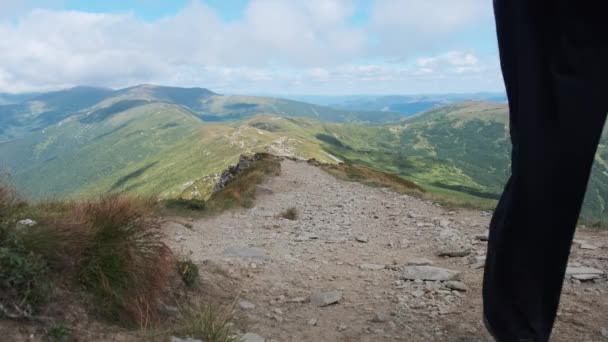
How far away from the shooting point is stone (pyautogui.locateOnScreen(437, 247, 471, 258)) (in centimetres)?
1058

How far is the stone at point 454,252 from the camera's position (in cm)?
1058

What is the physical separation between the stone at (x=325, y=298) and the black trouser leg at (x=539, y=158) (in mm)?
3675

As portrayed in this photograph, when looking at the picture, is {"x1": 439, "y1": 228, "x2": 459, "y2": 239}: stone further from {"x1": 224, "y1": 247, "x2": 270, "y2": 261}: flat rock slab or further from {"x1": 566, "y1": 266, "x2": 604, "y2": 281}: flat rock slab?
{"x1": 224, "y1": 247, "x2": 270, "y2": 261}: flat rock slab

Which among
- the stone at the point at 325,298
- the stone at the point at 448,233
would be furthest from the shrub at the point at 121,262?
the stone at the point at 448,233

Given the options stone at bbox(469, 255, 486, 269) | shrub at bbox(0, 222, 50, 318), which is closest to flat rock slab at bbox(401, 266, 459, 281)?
stone at bbox(469, 255, 486, 269)

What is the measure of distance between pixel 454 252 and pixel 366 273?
275cm

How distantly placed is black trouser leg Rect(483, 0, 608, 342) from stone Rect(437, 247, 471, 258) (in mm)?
6907

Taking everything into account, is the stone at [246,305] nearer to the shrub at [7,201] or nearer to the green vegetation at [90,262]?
the green vegetation at [90,262]

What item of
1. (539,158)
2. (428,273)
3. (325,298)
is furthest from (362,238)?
(539,158)

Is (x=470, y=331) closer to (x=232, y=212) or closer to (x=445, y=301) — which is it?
(x=445, y=301)

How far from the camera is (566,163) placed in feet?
11.4

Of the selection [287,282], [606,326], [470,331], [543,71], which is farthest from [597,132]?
[287,282]

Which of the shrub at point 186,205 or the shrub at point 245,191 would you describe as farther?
the shrub at point 245,191

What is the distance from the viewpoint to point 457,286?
25.5ft
